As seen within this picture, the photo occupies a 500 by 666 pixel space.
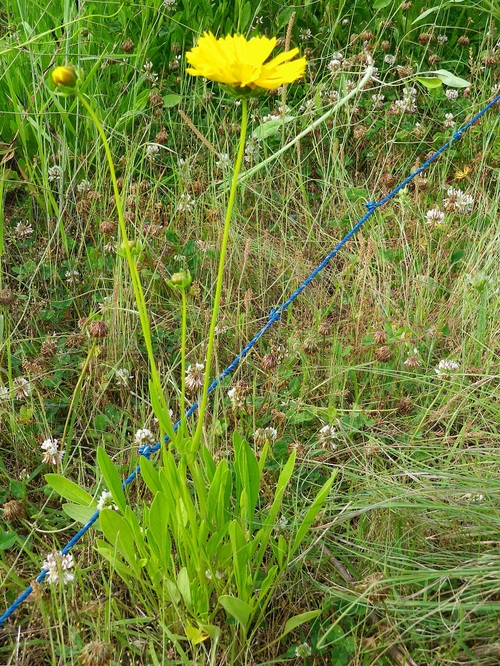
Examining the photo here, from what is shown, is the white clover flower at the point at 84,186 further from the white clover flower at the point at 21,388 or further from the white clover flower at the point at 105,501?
the white clover flower at the point at 105,501

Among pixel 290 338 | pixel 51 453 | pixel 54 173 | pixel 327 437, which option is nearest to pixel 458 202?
pixel 290 338

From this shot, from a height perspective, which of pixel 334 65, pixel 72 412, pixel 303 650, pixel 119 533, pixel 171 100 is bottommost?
pixel 72 412

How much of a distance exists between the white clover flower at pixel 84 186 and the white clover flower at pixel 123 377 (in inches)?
26.6

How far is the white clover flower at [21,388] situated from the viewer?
1590 millimetres

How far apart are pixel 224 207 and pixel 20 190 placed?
67 cm

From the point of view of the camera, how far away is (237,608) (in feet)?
3.67

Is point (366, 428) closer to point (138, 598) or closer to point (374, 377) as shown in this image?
point (374, 377)

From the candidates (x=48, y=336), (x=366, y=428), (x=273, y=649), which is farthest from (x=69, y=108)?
(x=273, y=649)

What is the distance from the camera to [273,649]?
4.03 feet

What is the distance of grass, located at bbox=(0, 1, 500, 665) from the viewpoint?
1221 millimetres

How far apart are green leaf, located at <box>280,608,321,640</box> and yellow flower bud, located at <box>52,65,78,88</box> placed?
2.65 ft

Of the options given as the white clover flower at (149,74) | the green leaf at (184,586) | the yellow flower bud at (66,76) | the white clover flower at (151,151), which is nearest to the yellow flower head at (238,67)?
the yellow flower bud at (66,76)

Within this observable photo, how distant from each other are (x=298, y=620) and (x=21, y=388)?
2.46 ft

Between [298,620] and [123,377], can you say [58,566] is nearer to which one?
[298,620]
